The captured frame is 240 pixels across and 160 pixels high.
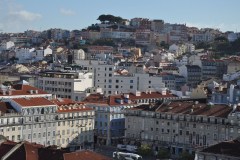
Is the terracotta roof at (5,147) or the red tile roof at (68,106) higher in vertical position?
the red tile roof at (68,106)

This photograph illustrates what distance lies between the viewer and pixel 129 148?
3110 inches

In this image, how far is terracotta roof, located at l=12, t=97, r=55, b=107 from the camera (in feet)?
243

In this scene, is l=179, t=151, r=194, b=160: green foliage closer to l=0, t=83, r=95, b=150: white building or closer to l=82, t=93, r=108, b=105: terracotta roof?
l=0, t=83, r=95, b=150: white building

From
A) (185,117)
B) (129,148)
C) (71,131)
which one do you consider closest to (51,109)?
(71,131)

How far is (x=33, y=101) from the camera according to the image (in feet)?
249

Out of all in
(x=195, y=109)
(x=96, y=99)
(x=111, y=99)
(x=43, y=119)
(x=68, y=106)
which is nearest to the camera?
(x=43, y=119)

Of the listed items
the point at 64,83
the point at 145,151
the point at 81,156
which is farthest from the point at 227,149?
the point at 64,83

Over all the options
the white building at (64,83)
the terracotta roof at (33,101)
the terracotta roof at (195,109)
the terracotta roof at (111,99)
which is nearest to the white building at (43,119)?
the terracotta roof at (33,101)

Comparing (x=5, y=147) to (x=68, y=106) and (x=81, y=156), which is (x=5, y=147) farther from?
(x=68, y=106)

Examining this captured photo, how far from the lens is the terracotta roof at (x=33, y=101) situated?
74.1 meters

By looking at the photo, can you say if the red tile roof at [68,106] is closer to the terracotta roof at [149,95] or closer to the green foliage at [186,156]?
the terracotta roof at [149,95]

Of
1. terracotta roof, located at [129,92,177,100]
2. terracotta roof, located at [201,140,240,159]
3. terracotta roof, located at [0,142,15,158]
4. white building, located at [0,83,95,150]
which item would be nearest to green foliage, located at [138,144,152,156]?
white building, located at [0,83,95,150]

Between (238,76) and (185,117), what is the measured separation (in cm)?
4811

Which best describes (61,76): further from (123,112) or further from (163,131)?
(163,131)
